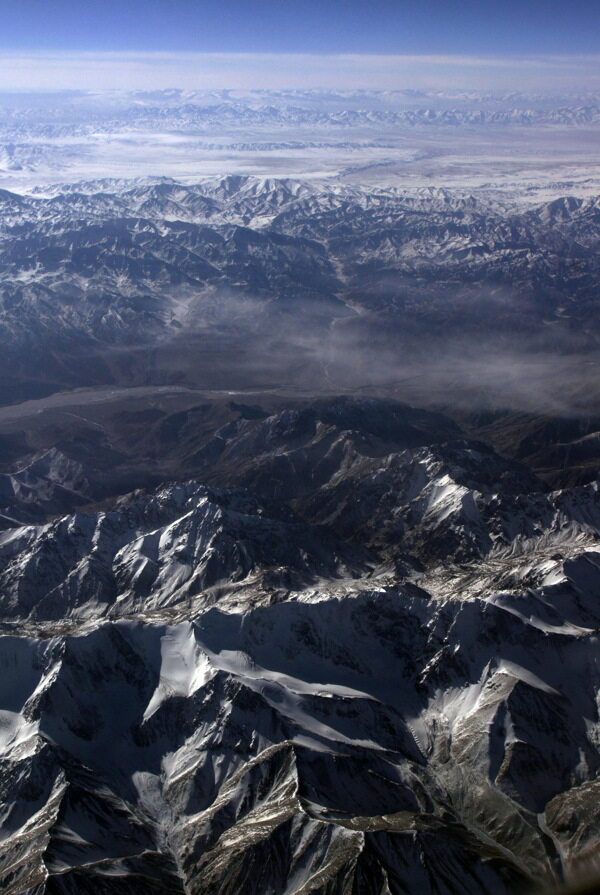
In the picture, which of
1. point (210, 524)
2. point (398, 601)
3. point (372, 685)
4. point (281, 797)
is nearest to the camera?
point (281, 797)

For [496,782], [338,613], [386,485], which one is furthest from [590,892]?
[386,485]

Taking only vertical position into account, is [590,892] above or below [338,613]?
above

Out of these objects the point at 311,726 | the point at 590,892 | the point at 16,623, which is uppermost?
the point at 590,892

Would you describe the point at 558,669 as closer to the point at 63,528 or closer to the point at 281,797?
the point at 281,797

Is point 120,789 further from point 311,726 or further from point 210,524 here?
point 210,524

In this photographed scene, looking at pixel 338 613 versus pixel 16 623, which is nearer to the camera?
pixel 338 613

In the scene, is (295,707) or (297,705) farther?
(297,705)

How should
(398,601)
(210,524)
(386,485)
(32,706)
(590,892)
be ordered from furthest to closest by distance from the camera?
(386,485), (210,524), (398,601), (32,706), (590,892)

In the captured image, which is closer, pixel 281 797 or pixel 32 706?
pixel 281 797

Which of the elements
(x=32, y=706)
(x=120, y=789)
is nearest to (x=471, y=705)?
(x=120, y=789)
